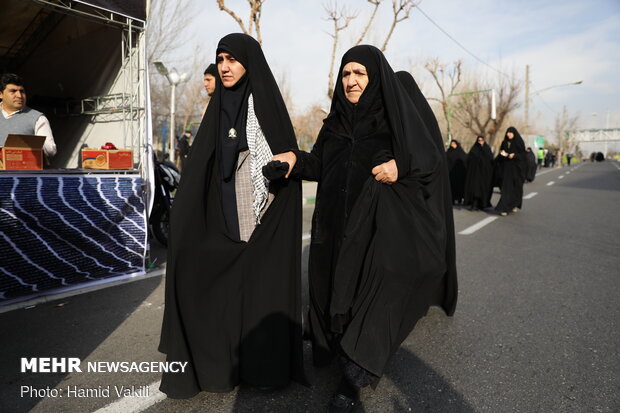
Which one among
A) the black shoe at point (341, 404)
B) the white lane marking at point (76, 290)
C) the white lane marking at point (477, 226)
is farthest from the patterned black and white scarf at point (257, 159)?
the white lane marking at point (477, 226)

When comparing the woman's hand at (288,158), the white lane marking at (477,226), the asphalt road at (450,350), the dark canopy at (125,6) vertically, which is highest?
the dark canopy at (125,6)

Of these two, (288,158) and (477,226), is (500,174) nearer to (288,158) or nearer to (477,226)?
(477,226)

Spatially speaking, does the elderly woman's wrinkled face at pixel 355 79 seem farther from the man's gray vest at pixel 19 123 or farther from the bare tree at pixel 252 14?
the bare tree at pixel 252 14

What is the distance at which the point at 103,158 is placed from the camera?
4414 millimetres

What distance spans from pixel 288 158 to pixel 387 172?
55 centimetres

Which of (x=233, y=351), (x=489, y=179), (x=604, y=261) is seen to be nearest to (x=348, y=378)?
(x=233, y=351)

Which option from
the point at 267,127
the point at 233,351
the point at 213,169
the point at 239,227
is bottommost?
the point at 233,351

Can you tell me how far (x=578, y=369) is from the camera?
2699 mm

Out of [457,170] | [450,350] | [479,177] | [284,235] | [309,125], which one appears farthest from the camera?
[309,125]

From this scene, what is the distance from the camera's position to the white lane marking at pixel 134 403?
88.2 inches

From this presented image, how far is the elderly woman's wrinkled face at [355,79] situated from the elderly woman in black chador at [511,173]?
8272mm

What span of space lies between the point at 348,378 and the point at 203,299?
85cm

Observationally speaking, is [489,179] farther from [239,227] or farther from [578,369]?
[239,227]

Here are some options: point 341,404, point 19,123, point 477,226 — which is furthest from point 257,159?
point 477,226
